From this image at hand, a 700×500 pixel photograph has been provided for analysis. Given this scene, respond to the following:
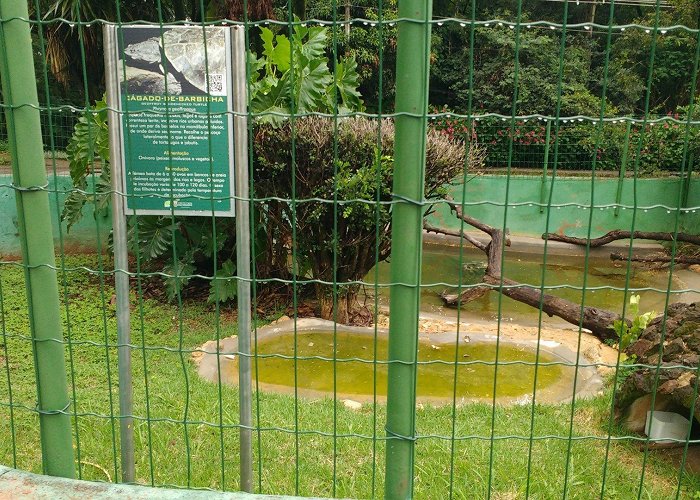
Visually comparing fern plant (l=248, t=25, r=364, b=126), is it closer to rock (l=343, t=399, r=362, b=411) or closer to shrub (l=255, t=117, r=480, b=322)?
shrub (l=255, t=117, r=480, b=322)

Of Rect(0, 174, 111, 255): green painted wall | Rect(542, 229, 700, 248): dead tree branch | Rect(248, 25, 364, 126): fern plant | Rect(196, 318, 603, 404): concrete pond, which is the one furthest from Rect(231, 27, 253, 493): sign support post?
Rect(542, 229, 700, 248): dead tree branch

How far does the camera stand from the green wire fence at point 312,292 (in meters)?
2.14

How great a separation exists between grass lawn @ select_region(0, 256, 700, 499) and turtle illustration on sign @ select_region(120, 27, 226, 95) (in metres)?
0.69

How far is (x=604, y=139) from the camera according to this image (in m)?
11.4

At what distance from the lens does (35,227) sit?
7.46ft

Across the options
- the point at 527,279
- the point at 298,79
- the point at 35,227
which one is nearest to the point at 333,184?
the point at 298,79

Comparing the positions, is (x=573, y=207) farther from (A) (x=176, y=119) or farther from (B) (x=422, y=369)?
(A) (x=176, y=119)

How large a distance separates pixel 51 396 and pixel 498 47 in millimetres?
15147

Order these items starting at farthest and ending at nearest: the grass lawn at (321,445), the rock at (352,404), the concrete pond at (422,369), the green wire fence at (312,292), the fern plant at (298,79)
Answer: the fern plant at (298,79) → the concrete pond at (422,369) → the rock at (352,404) → the grass lawn at (321,445) → the green wire fence at (312,292)

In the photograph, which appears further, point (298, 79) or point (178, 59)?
point (298, 79)

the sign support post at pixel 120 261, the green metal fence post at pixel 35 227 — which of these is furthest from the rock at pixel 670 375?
the green metal fence post at pixel 35 227

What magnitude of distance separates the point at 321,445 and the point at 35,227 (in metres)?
1.71

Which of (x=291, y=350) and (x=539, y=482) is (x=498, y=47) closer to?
(x=291, y=350)

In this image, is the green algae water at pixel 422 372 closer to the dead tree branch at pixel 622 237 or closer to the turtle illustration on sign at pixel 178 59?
the turtle illustration on sign at pixel 178 59
